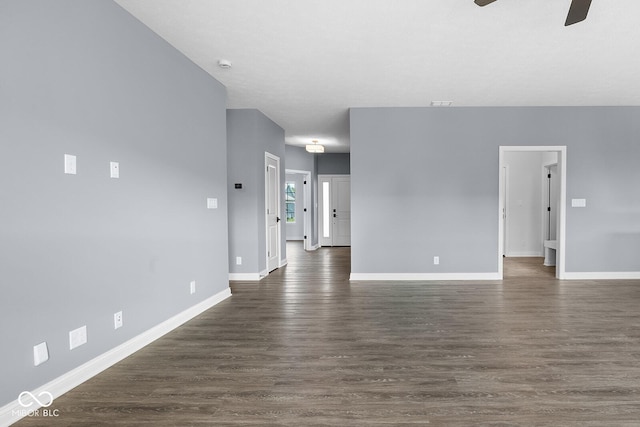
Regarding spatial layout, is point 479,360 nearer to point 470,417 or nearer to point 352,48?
point 470,417

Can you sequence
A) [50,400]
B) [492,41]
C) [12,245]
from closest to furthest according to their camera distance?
[12,245]
[50,400]
[492,41]

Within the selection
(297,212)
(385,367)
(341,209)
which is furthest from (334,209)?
(385,367)

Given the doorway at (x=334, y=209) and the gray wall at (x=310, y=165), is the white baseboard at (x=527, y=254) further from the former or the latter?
the gray wall at (x=310, y=165)

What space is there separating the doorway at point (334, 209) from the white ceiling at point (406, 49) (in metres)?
5.01

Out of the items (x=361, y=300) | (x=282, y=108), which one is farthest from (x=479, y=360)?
(x=282, y=108)

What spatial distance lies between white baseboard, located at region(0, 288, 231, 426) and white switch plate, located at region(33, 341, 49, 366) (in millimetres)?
157

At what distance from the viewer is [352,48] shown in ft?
11.4

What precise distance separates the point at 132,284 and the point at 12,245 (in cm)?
104

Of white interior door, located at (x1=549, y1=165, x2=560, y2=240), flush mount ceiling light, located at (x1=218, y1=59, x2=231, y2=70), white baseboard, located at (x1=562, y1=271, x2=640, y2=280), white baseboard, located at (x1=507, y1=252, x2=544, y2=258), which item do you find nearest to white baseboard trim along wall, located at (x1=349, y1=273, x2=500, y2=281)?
white baseboard, located at (x1=562, y1=271, x2=640, y2=280)

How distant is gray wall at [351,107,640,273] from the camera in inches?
215

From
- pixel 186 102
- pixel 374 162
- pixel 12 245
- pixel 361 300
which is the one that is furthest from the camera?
pixel 374 162

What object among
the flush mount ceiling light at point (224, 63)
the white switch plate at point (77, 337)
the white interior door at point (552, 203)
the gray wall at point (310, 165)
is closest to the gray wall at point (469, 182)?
the white interior door at point (552, 203)

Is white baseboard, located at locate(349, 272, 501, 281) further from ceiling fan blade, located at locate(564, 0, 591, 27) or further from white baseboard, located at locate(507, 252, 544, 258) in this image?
ceiling fan blade, located at locate(564, 0, 591, 27)

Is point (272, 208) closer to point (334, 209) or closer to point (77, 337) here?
point (334, 209)
